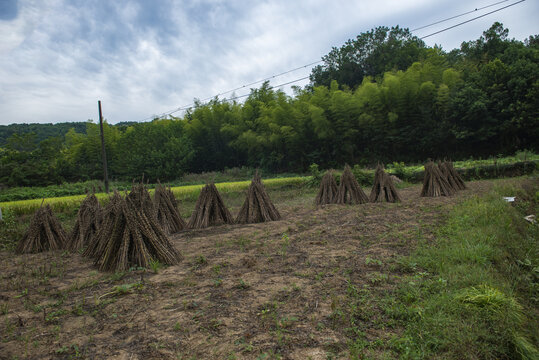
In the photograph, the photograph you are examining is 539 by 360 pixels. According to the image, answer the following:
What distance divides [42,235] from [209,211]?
3.39 meters

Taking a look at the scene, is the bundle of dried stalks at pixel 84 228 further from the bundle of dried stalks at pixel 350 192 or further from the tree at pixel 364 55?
the tree at pixel 364 55

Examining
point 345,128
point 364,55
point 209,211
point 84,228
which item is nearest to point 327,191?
point 209,211

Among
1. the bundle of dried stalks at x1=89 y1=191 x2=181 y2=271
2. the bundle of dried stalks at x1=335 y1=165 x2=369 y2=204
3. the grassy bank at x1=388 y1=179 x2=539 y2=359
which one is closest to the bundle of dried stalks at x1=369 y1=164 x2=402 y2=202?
the bundle of dried stalks at x1=335 y1=165 x2=369 y2=204

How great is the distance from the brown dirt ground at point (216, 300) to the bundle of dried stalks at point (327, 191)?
399 centimetres

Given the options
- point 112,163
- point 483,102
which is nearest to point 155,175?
point 112,163

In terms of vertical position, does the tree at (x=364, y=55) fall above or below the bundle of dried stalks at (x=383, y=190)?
above

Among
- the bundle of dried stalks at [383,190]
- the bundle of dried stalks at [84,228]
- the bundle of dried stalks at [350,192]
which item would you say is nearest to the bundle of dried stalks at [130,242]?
the bundle of dried stalks at [84,228]

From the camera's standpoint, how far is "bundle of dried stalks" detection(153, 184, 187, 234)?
7359 mm

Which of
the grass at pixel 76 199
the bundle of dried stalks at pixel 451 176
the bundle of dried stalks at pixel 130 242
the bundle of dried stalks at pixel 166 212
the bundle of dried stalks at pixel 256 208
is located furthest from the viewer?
the bundle of dried stalks at pixel 451 176

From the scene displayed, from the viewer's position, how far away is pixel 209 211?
8.06 m

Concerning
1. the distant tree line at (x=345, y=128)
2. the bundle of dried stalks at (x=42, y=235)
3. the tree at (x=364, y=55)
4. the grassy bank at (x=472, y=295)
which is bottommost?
the grassy bank at (x=472, y=295)

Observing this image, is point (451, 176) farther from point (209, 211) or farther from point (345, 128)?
point (345, 128)

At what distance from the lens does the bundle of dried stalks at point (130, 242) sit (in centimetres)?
467

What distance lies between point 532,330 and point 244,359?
2.18 m
